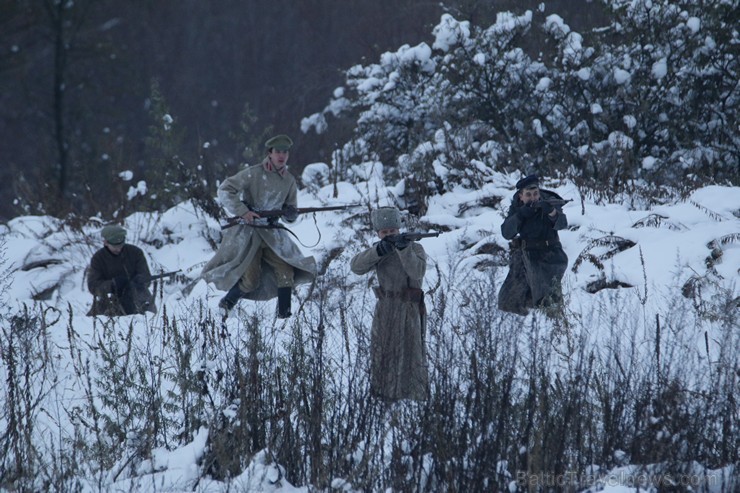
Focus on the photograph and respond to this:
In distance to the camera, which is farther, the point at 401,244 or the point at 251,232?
the point at 251,232

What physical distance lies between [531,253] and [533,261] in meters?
0.06

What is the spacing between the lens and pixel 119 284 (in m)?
8.84

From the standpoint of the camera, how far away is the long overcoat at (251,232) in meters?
7.60

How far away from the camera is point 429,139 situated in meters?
13.7

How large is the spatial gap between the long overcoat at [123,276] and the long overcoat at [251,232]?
1.40 metres

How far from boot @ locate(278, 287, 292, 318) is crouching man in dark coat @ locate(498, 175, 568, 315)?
6.00 feet

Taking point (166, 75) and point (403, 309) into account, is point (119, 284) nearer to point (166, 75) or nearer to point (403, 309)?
point (403, 309)

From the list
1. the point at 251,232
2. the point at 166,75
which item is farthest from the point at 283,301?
the point at 166,75

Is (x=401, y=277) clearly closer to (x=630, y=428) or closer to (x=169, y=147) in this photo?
(x=630, y=428)

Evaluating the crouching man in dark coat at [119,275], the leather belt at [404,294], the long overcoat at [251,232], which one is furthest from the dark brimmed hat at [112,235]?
the leather belt at [404,294]

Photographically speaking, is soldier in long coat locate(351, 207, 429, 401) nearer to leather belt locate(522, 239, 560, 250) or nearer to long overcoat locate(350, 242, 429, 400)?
long overcoat locate(350, 242, 429, 400)

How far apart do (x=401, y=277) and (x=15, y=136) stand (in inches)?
1280

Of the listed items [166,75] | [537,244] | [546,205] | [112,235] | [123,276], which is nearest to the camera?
[546,205]

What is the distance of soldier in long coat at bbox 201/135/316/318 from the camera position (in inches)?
299
